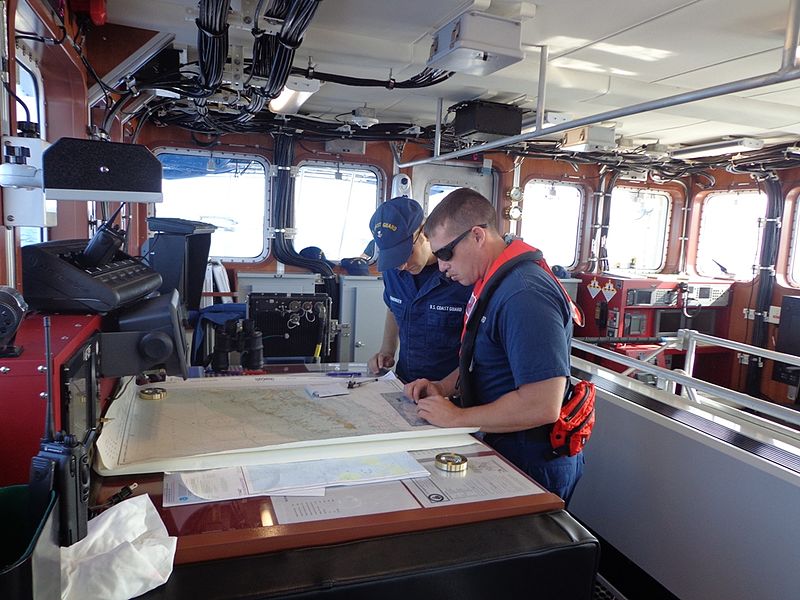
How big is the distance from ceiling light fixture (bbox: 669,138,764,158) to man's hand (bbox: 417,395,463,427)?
497 centimetres

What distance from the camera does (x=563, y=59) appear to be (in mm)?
3527

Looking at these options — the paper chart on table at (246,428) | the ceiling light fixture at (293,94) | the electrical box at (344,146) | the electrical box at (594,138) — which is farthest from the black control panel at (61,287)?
the electrical box at (594,138)

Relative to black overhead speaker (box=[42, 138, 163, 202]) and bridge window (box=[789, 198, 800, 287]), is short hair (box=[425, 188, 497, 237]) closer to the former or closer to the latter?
black overhead speaker (box=[42, 138, 163, 202])

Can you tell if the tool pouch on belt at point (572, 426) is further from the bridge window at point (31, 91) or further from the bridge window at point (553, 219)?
the bridge window at point (553, 219)

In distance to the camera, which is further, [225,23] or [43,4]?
[225,23]

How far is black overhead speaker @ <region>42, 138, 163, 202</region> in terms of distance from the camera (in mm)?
1330

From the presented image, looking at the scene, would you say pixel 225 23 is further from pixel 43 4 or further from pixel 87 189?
pixel 87 189

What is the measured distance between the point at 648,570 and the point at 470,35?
2.56 metres

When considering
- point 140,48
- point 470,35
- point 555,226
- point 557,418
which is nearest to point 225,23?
point 140,48

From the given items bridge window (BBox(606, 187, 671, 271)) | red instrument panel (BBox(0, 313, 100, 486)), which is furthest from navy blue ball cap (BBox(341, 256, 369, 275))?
red instrument panel (BBox(0, 313, 100, 486))

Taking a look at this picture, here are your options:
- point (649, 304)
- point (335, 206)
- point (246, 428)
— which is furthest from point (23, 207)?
point (649, 304)

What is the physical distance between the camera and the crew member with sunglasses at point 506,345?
5.15 feet

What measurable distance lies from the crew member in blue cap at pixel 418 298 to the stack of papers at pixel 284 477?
0.99 m

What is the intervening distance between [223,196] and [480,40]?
11.6 ft
